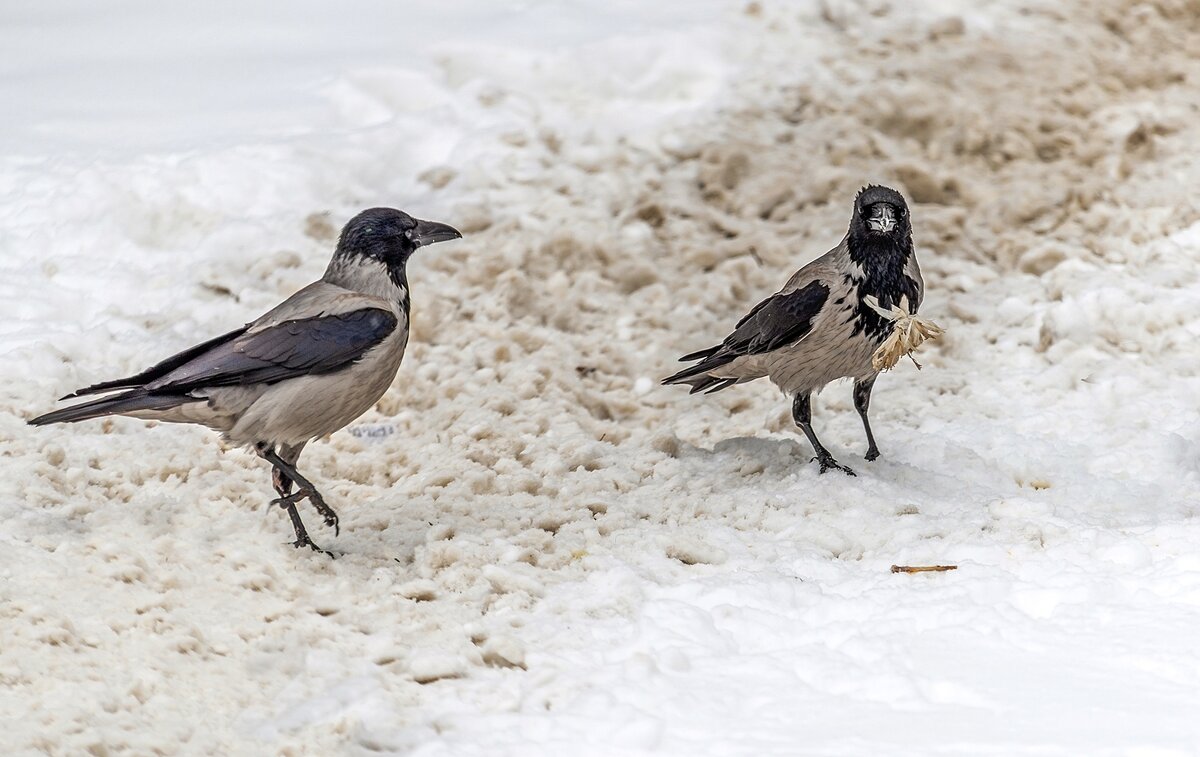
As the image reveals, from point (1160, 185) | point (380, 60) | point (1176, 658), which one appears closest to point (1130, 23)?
point (1160, 185)

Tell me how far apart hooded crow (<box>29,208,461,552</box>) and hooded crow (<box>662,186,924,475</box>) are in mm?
1314

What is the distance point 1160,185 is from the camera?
6777mm

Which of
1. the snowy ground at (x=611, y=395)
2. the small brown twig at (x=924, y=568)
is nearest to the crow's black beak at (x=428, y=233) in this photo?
the snowy ground at (x=611, y=395)

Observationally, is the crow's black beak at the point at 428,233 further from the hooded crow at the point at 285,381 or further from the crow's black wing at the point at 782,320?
the crow's black wing at the point at 782,320

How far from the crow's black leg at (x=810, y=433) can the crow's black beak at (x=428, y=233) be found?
138 centimetres

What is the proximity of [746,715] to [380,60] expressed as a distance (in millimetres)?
5502

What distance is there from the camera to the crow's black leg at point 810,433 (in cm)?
471

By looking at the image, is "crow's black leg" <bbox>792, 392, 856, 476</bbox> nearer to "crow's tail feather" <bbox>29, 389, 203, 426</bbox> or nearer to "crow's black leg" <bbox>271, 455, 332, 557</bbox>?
"crow's black leg" <bbox>271, 455, 332, 557</bbox>

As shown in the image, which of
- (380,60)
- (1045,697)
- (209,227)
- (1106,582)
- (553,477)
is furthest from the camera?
(380,60)

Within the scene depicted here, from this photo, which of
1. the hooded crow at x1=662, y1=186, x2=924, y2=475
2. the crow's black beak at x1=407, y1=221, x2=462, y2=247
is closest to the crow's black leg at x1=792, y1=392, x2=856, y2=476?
the hooded crow at x1=662, y1=186, x2=924, y2=475

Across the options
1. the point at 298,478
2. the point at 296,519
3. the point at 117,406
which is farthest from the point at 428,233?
the point at 117,406

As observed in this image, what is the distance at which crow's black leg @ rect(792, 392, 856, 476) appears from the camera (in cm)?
471

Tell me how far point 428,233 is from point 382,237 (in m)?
0.18

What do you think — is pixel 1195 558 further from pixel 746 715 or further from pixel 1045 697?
pixel 746 715
